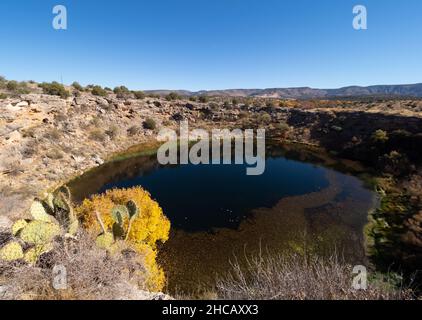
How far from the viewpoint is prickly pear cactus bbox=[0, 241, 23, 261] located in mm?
8211

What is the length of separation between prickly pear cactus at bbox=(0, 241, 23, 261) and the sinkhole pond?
359 inches

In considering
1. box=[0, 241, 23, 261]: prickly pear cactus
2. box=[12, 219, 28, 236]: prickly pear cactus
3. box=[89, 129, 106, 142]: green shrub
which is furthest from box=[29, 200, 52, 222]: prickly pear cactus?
box=[89, 129, 106, 142]: green shrub

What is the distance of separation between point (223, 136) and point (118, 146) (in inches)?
956

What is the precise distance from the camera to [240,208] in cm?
2659

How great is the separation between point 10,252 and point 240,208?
2068 cm

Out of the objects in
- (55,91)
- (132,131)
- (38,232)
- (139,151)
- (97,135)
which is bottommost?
(139,151)

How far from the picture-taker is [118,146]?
1917 inches

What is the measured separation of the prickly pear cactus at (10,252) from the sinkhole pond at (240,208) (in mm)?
9115

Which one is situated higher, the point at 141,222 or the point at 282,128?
the point at 282,128

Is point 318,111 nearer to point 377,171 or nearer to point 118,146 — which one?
point 377,171

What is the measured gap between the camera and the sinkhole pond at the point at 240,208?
750 inches

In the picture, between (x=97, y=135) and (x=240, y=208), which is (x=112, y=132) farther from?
(x=240, y=208)

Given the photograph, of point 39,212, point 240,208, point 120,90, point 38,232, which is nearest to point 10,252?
point 38,232
